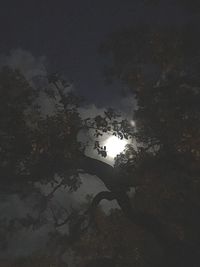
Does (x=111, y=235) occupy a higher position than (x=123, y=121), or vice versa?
(x=123, y=121)

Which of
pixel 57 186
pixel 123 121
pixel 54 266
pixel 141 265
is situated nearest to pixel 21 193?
pixel 57 186

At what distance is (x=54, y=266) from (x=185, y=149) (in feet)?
75.7

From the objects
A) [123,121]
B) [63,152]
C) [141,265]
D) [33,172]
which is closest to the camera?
[63,152]

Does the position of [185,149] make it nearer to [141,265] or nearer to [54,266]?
[141,265]

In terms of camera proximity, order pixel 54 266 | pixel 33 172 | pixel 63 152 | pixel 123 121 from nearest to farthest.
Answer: pixel 63 152 < pixel 33 172 < pixel 123 121 < pixel 54 266

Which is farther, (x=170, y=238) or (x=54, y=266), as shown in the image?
(x=54, y=266)

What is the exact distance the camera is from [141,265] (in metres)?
30.7

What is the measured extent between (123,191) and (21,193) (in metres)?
4.97

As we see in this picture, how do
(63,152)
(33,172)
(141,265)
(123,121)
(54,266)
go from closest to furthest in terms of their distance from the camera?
(63,152) → (33,172) → (123,121) → (141,265) → (54,266)

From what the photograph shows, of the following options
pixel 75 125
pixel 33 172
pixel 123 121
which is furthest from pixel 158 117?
pixel 33 172

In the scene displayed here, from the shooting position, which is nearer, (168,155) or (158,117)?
(168,155)

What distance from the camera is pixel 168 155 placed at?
20406mm

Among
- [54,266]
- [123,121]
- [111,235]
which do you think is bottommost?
[54,266]

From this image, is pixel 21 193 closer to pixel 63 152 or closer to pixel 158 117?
pixel 63 152
